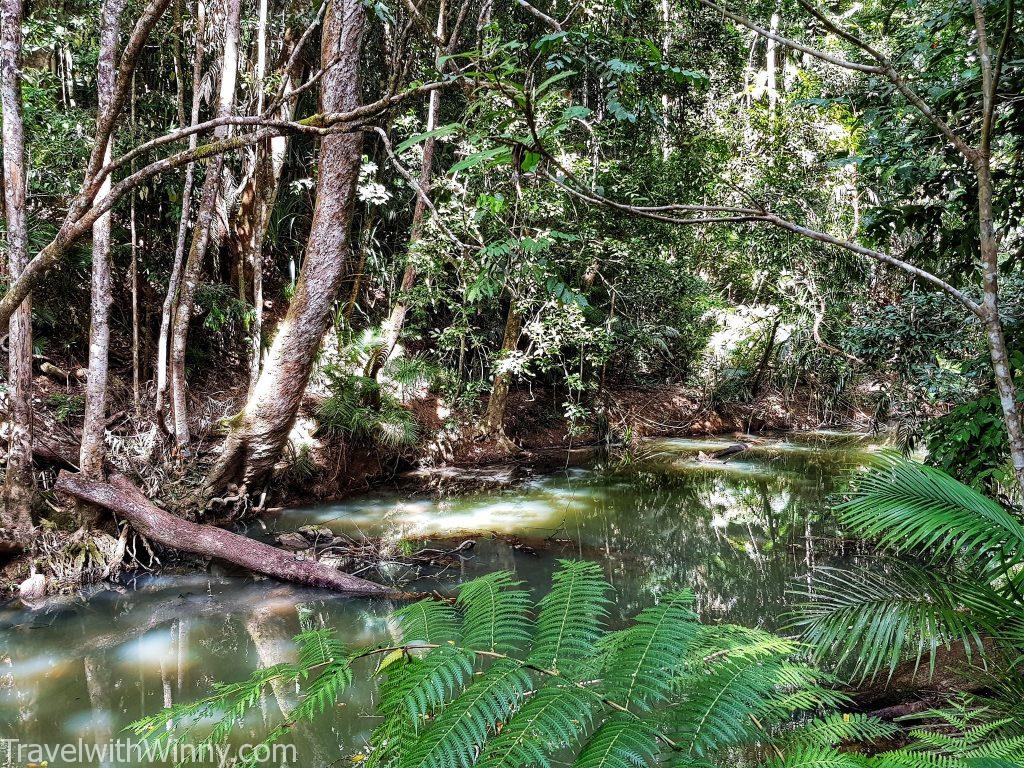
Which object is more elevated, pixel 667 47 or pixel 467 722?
pixel 667 47

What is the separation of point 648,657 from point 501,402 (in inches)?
351

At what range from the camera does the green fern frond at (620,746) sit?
3.76 feet

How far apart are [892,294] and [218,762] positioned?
13101 mm

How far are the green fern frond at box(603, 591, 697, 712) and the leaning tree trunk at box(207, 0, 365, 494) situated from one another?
16.0 feet

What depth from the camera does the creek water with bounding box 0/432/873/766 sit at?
3.27m

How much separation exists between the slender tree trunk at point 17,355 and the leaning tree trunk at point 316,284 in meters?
1.64

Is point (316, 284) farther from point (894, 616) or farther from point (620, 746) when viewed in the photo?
point (620, 746)

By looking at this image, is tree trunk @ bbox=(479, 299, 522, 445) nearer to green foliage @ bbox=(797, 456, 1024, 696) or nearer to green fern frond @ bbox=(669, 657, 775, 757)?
green foliage @ bbox=(797, 456, 1024, 696)

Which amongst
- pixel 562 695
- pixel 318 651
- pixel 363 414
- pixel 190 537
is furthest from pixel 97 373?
pixel 562 695

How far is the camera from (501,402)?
1032 cm

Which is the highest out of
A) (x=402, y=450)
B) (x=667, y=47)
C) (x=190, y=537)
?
(x=667, y=47)

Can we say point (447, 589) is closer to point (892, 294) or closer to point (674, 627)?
point (674, 627)

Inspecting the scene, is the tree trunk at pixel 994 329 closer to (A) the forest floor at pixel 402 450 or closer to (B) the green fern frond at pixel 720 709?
(B) the green fern frond at pixel 720 709

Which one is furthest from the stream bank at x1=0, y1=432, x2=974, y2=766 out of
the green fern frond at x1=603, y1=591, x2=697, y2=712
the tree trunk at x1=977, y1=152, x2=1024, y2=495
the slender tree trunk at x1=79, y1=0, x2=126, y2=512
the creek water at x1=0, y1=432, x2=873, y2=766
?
the green fern frond at x1=603, y1=591, x2=697, y2=712
